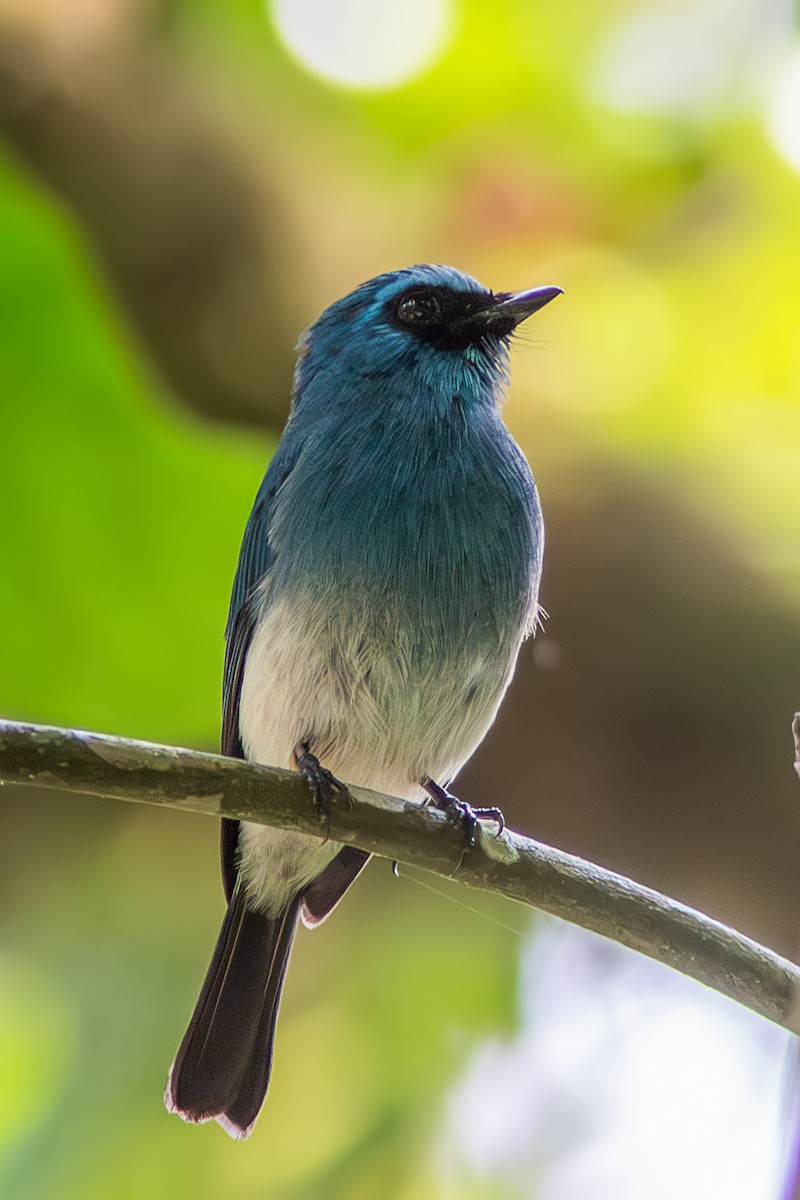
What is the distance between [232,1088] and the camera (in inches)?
106

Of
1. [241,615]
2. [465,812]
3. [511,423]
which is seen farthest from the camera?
[511,423]

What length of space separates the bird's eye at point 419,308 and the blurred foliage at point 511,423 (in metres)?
0.38

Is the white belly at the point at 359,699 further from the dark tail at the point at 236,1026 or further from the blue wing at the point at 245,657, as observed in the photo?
the dark tail at the point at 236,1026

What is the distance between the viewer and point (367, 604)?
8.46 ft

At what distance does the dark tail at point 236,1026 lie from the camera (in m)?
2.69

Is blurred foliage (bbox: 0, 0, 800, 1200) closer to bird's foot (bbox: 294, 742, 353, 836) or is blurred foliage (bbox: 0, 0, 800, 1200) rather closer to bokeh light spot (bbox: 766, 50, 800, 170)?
bokeh light spot (bbox: 766, 50, 800, 170)

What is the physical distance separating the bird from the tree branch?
37 centimetres

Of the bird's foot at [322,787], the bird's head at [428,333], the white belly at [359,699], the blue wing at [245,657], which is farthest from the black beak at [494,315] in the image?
the bird's foot at [322,787]

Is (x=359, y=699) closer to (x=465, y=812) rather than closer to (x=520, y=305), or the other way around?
(x=465, y=812)

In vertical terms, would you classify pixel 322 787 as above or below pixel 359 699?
below

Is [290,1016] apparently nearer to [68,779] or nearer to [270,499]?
[270,499]

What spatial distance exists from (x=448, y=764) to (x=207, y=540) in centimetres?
70

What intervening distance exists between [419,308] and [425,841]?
144cm

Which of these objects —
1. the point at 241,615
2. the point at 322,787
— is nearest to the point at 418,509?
the point at 241,615
